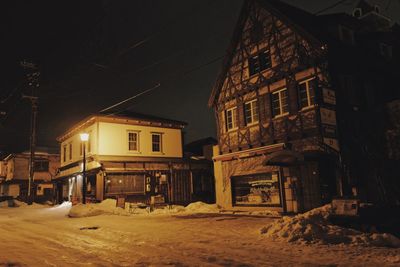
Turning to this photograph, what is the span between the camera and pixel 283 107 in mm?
18531

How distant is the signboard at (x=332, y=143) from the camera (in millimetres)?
15133

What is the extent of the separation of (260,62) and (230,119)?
4339 millimetres

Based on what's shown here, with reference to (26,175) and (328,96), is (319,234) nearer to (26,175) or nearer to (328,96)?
(328,96)

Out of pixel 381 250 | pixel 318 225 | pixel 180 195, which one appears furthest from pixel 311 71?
pixel 180 195

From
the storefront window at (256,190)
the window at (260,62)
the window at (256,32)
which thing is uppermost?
the window at (256,32)

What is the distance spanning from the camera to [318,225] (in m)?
9.77

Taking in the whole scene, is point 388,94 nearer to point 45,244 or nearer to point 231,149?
point 231,149

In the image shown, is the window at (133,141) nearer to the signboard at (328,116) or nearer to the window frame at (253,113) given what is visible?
the window frame at (253,113)

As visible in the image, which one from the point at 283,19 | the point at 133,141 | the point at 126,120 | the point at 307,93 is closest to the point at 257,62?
the point at 283,19

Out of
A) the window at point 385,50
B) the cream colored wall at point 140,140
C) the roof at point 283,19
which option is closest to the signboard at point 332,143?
the roof at point 283,19

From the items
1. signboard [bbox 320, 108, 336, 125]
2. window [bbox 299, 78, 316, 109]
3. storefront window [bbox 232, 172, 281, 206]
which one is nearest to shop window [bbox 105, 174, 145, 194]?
storefront window [bbox 232, 172, 281, 206]

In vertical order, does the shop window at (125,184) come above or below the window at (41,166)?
below

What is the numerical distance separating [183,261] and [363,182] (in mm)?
12181

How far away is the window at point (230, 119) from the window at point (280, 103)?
343 cm
